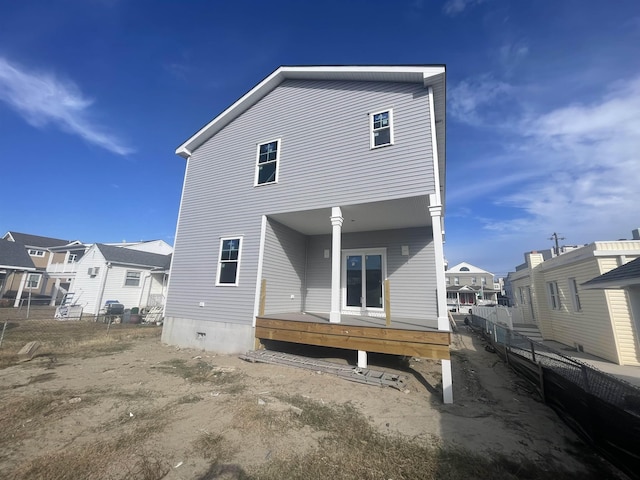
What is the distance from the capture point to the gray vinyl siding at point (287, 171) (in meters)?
6.92

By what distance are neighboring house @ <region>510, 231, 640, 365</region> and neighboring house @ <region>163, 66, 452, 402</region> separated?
4.93m

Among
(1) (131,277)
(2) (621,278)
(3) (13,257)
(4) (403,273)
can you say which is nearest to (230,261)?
(4) (403,273)

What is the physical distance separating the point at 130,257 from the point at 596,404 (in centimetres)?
2507

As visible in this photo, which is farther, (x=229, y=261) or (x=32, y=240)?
(x=32, y=240)

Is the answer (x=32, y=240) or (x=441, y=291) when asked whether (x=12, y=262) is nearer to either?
(x=32, y=240)

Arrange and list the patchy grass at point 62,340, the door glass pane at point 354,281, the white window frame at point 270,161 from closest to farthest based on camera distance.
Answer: the patchy grass at point 62,340 → the white window frame at point 270,161 → the door glass pane at point 354,281

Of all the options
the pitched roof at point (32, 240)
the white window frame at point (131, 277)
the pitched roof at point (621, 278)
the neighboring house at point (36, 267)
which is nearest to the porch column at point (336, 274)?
the pitched roof at point (621, 278)

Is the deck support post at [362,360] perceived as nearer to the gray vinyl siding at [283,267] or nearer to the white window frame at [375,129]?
the gray vinyl siding at [283,267]

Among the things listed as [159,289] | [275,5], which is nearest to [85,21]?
[275,5]

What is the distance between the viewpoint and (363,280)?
916 centimetres

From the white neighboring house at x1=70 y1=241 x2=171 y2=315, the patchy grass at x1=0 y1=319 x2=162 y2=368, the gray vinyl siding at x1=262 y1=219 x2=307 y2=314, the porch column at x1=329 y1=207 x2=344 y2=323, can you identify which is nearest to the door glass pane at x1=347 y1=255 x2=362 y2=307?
the gray vinyl siding at x1=262 y1=219 x2=307 y2=314

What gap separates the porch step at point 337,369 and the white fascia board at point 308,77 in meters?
7.33

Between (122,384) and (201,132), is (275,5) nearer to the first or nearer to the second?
(201,132)

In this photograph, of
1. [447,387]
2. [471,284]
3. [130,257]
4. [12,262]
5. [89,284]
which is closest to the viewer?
[447,387]
